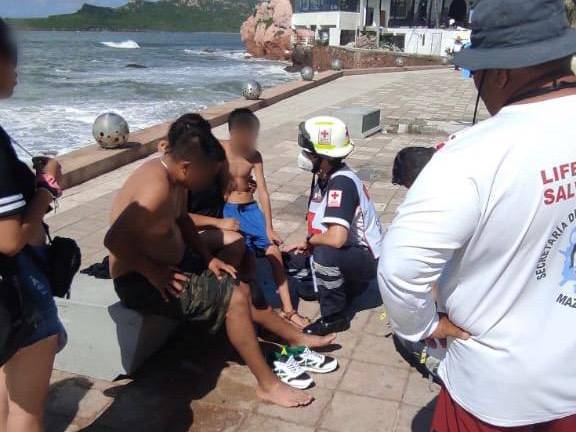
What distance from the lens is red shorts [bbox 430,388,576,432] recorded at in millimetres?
1499

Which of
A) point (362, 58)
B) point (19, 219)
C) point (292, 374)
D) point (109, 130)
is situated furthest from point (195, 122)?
point (362, 58)

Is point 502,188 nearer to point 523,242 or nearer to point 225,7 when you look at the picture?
point 523,242

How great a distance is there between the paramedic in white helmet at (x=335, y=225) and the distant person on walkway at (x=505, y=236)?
1.85 m

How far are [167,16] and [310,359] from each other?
601 ft

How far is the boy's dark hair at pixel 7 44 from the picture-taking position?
65.2 inches

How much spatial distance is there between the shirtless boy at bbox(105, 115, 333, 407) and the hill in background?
16143 centimetres

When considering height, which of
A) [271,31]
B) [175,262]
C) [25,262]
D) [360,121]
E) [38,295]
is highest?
[25,262]

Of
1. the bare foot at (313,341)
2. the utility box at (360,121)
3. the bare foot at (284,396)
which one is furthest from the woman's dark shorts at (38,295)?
the utility box at (360,121)

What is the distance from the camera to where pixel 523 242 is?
1319 millimetres

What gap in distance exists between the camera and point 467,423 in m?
1.54

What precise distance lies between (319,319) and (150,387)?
1.15 meters

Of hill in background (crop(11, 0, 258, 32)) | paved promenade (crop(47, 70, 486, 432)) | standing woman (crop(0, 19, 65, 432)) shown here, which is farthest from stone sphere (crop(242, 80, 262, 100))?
hill in background (crop(11, 0, 258, 32))

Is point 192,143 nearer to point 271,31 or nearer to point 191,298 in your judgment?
point 191,298

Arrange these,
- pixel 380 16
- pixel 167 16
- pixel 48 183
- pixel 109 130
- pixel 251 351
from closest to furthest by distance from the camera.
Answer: pixel 48 183
pixel 251 351
pixel 109 130
pixel 380 16
pixel 167 16
